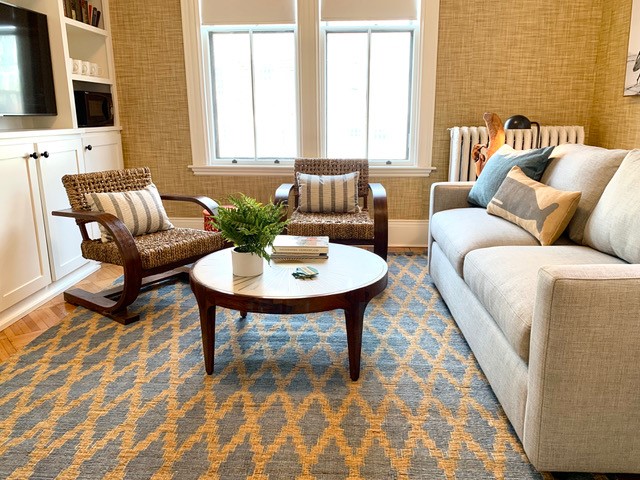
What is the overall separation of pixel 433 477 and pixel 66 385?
151 centimetres

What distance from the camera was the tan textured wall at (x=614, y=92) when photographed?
3.26 metres

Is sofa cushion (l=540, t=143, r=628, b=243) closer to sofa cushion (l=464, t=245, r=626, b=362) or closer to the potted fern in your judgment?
sofa cushion (l=464, t=245, r=626, b=362)

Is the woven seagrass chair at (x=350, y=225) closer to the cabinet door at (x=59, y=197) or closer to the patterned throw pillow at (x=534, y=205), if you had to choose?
the patterned throw pillow at (x=534, y=205)

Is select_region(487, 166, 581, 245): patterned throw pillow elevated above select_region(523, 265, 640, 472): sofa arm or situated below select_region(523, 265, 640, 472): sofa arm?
above

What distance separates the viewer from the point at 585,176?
7.52 feet

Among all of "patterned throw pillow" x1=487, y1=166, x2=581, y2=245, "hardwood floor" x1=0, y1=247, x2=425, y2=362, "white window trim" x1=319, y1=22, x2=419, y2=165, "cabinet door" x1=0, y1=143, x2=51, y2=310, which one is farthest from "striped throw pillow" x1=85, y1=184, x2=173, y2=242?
"patterned throw pillow" x1=487, y1=166, x2=581, y2=245

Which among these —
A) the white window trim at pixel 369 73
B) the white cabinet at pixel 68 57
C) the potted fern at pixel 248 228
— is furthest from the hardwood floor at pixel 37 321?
the white window trim at pixel 369 73

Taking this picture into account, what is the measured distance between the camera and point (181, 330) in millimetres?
2523

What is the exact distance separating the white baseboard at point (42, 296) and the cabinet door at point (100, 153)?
0.91 feet

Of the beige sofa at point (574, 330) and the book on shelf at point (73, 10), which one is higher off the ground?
the book on shelf at point (73, 10)

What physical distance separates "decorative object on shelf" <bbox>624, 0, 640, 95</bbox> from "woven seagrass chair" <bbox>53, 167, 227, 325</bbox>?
9.38 ft

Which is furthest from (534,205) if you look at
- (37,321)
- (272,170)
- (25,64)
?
(25,64)

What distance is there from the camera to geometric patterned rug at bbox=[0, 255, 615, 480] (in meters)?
1.55

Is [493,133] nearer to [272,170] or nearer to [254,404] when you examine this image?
[272,170]
